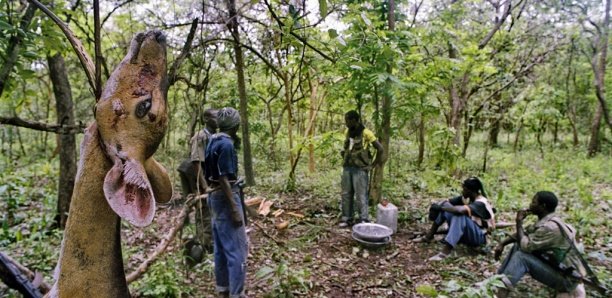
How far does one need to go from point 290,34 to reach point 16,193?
7.15 m

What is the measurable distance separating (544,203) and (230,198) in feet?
10.5

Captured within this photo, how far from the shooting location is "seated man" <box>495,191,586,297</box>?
354cm

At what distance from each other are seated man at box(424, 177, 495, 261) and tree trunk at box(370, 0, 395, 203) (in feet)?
4.55

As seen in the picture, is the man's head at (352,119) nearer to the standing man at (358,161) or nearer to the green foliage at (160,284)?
the standing man at (358,161)

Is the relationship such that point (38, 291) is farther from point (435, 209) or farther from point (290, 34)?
point (435, 209)

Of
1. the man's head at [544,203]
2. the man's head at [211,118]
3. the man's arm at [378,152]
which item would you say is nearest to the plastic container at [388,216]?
the man's arm at [378,152]

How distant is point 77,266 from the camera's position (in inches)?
50.2

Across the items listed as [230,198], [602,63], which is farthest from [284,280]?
[602,63]

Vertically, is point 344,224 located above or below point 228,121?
below

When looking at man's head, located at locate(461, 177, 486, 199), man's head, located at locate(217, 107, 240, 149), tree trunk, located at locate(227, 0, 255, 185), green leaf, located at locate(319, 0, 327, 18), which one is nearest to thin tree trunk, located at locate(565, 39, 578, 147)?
man's head, located at locate(461, 177, 486, 199)

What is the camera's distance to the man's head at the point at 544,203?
12.1 ft

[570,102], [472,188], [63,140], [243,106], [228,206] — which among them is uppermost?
[570,102]

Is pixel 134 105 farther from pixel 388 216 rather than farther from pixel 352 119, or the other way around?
pixel 388 216

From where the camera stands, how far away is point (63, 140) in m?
5.07
